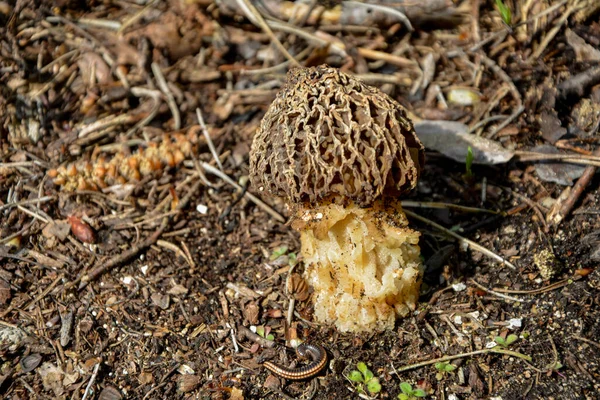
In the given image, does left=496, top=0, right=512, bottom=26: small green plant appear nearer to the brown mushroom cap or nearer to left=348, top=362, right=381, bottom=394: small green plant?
the brown mushroom cap

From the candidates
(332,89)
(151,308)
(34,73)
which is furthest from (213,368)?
(34,73)

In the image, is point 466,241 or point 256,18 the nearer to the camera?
point 466,241

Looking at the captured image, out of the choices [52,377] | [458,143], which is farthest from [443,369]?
[52,377]

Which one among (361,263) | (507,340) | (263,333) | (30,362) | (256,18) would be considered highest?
(256,18)

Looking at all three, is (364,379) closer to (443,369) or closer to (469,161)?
(443,369)

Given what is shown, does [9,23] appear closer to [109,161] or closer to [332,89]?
[109,161]

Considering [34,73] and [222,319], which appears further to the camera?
[34,73]

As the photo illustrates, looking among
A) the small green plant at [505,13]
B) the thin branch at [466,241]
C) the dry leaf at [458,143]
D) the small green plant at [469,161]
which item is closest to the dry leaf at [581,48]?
the small green plant at [505,13]
